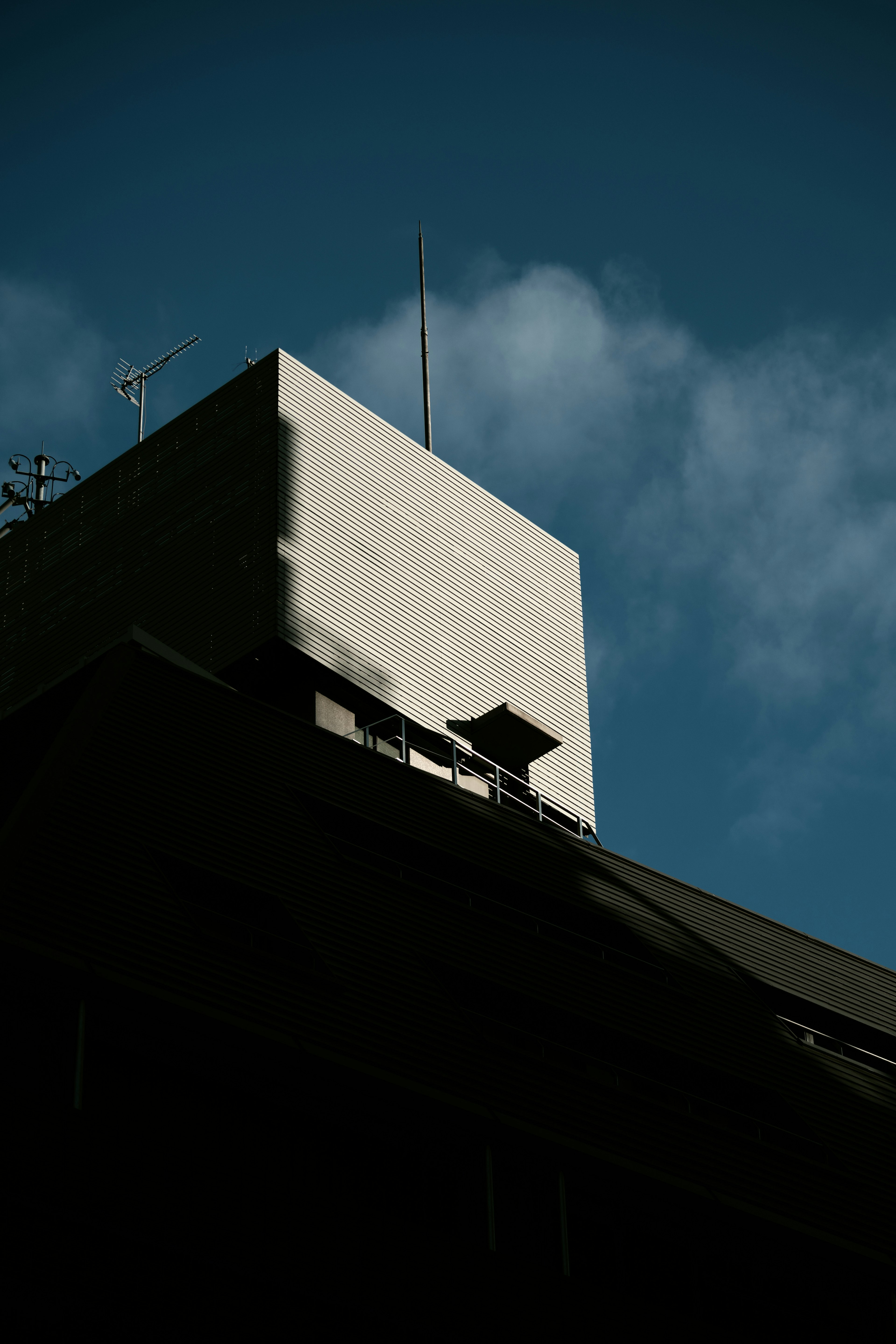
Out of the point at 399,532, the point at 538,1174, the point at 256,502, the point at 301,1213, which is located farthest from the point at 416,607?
the point at 301,1213

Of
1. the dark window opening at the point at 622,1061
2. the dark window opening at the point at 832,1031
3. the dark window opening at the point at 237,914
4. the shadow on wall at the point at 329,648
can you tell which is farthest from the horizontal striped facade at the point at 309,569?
the dark window opening at the point at 237,914

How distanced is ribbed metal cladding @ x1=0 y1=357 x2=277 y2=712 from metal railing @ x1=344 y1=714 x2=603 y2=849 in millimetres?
3907

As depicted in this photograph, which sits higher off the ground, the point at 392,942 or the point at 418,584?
the point at 418,584

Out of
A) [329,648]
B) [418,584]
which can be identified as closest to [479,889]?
[329,648]

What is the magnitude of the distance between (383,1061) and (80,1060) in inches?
137

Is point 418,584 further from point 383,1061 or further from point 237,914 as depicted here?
point 383,1061

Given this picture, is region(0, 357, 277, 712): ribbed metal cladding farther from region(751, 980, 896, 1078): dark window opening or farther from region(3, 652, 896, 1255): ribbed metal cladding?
region(751, 980, 896, 1078): dark window opening

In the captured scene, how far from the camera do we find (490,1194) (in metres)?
16.3

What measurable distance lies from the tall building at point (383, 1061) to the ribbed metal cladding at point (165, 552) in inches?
410

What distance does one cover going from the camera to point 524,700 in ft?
130

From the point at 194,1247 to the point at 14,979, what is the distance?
325 centimetres

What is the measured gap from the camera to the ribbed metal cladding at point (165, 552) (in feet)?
116

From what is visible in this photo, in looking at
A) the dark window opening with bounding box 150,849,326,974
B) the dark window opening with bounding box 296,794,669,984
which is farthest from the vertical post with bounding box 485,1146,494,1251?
the dark window opening with bounding box 296,794,669,984

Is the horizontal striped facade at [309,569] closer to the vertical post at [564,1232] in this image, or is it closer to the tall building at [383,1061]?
the tall building at [383,1061]
